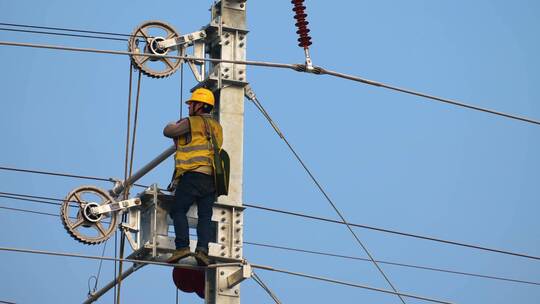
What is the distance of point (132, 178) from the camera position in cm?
1457

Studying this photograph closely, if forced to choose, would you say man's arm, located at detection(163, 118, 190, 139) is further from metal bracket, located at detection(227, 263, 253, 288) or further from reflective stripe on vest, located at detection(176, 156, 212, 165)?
metal bracket, located at detection(227, 263, 253, 288)

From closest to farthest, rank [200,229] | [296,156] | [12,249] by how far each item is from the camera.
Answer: [12,249], [200,229], [296,156]

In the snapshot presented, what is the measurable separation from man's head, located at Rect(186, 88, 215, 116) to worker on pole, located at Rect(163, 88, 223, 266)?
82 millimetres

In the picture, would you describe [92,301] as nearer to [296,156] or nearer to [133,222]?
[133,222]

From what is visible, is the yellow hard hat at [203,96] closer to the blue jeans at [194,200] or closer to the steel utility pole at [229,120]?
the steel utility pole at [229,120]

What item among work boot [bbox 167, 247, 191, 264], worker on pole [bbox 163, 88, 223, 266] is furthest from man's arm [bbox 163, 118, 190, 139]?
work boot [bbox 167, 247, 191, 264]

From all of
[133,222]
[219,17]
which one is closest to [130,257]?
[133,222]

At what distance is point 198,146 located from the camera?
12.8m

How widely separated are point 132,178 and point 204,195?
6.57ft

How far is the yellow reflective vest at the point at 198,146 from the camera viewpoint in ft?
41.9

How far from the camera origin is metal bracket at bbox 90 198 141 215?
13.1m

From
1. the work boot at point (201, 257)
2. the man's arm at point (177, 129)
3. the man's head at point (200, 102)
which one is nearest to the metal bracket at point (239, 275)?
the work boot at point (201, 257)

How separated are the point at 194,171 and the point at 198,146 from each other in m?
0.25

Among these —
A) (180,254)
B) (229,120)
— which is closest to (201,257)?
(180,254)
